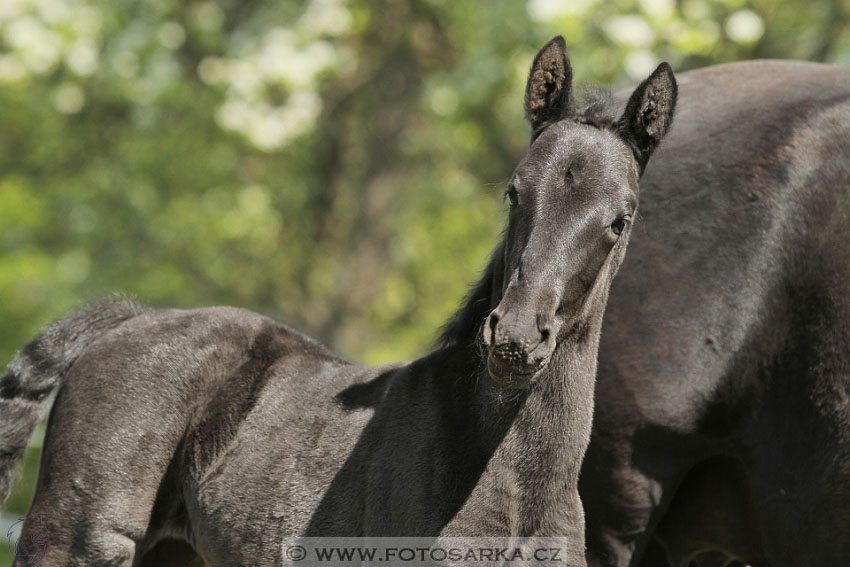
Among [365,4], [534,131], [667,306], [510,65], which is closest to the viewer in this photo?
[534,131]

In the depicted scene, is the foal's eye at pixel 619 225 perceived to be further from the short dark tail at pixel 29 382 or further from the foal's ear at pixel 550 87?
the short dark tail at pixel 29 382

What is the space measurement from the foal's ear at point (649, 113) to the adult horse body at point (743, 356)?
2.56 feet

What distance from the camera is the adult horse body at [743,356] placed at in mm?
4465

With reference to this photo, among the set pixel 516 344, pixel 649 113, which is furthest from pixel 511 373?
pixel 649 113

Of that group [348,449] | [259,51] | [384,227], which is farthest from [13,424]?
[384,227]

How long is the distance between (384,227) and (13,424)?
10.8 meters

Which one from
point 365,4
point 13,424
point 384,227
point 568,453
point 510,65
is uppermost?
point 365,4

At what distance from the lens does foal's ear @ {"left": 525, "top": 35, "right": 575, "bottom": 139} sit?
13.3 feet

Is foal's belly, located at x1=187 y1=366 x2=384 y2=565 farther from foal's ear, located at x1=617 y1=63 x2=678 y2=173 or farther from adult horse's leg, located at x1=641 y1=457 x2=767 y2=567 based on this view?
adult horse's leg, located at x1=641 y1=457 x2=767 y2=567

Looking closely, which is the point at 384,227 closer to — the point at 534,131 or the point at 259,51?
the point at 259,51

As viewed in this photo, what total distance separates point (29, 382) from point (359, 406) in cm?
142

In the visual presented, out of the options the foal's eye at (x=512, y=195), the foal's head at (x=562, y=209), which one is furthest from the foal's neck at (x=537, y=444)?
the foal's eye at (x=512, y=195)

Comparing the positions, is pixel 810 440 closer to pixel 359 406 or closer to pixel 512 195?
pixel 512 195

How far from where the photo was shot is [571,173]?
3.69m
